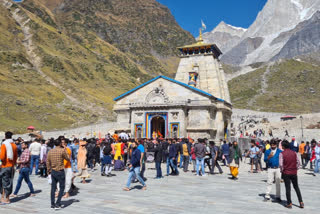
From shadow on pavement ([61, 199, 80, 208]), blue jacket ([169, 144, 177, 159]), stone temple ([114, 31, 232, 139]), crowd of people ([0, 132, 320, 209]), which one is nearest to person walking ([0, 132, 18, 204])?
crowd of people ([0, 132, 320, 209])

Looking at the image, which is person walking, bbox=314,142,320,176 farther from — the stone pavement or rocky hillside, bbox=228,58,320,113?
rocky hillside, bbox=228,58,320,113

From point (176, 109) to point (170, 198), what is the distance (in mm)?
21475

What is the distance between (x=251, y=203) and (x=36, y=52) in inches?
3774

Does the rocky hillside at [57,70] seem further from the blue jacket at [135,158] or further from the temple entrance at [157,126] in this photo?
the blue jacket at [135,158]

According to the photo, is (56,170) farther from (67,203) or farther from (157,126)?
(157,126)

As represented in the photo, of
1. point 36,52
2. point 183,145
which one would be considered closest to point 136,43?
point 36,52

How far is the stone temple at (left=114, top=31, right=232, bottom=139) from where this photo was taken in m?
32.0

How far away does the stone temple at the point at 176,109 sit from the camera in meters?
32.0

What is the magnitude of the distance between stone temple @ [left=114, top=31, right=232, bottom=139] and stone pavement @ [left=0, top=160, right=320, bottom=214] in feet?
54.8

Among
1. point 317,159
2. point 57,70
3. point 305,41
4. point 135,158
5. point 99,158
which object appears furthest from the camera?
point 305,41

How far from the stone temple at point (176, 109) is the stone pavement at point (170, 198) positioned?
54.8ft

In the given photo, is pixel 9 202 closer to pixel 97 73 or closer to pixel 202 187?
pixel 202 187

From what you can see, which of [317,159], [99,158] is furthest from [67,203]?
[317,159]

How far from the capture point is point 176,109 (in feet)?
105
